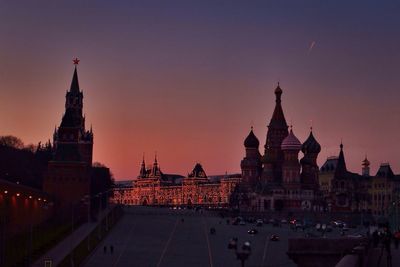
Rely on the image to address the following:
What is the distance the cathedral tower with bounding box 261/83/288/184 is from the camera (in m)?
139

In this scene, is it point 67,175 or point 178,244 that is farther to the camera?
point 67,175

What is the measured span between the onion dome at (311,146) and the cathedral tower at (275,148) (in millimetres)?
5301

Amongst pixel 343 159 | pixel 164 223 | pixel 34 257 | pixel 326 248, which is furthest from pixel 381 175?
pixel 326 248

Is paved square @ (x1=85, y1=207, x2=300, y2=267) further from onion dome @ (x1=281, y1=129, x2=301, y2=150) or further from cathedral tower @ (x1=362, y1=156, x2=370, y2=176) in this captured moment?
cathedral tower @ (x1=362, y1=156, x2=370, y2=176)

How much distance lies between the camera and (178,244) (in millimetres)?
73250

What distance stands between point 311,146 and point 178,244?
75616 mm

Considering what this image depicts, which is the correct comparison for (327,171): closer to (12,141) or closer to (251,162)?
(251,162)

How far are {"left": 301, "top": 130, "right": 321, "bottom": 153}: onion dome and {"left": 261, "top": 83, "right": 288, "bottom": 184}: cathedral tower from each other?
5301 mm

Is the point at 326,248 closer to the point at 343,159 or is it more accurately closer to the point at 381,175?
the point at 343,159

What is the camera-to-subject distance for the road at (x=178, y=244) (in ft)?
191

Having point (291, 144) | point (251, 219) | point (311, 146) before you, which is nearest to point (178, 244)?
point (251, 219)

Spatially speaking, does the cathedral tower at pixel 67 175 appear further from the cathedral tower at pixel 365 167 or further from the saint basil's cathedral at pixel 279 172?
the cathedral tower at pixel 365 167

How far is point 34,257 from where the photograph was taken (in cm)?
5028

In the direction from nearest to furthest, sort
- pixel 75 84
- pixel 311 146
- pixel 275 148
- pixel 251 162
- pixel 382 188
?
pixel 75 84
pixel 275 148
pixel 311 146
pixel 251 162
pixel 382 188
